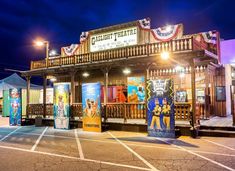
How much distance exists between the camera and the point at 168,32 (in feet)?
51.9

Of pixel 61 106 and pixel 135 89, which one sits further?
pixel 135 89

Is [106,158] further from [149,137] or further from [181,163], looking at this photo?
[149,137]

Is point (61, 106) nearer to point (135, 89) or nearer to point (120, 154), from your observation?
point (135, 89)

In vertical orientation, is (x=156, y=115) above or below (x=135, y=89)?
below

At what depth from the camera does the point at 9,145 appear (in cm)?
955

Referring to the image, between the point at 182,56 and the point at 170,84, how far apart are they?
1.76m

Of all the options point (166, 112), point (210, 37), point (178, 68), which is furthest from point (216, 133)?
point (210, 37)

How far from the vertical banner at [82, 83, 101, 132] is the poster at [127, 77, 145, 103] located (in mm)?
4289

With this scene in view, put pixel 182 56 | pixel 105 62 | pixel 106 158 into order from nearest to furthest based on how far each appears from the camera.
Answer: pixel 106 158 → pixel 182 56 → pixel 105 62

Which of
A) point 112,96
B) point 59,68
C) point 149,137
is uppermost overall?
point 59,68

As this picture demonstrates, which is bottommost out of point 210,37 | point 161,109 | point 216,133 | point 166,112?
point 216,133

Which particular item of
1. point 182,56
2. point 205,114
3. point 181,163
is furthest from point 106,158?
point 205,114

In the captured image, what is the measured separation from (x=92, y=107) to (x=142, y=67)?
461 centimetres

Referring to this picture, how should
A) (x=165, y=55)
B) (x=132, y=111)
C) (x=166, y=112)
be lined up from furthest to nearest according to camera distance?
(x=132, y=111) → (x=165, y=55) → (x=166, y=112)
